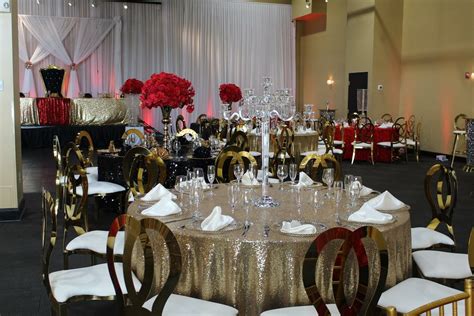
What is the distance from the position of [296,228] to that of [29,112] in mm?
11584

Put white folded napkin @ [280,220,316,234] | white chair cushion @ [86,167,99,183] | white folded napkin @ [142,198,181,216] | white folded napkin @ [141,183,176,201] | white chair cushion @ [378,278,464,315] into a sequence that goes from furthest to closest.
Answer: white chair cushion @ [86,167,99,183], white folded napkin @ [141,183,176,201], white folded napkin @ [142,198,181,216], white folded napkin @ [280,220,316,234], white chair cushion @ [378,278,464,315]

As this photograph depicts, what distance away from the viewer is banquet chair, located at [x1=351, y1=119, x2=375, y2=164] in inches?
432

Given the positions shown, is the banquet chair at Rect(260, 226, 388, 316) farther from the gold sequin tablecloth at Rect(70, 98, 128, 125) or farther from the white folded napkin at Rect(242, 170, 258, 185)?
the gold sequin tablecloth at Rect(70, 98, 128, 125)

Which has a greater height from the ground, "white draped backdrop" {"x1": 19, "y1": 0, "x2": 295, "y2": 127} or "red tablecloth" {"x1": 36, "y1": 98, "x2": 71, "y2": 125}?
"white draped backdrop" {"x1": 19, "y1": 0, "x2": 295, "y2": 127}

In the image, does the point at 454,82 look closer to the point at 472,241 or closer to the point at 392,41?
the point at 392,41

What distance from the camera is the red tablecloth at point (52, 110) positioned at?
1288cm

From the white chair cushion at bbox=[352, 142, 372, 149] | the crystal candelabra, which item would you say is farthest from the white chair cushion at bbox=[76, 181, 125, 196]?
the white chair cushion at bbox=[352, 142, 372, 149]

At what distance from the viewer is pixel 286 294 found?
253 cm

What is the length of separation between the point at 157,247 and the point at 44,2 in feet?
46.5

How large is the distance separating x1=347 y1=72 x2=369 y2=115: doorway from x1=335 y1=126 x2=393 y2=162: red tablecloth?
2.56 metres

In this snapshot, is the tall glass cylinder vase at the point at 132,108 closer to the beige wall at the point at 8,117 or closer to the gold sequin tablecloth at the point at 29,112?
the gold sequin tablecloth at the point at 29,112

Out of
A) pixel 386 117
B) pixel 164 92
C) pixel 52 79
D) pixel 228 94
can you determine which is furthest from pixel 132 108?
pixel 164 92

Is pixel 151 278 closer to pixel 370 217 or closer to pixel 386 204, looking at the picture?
pixel 370 217

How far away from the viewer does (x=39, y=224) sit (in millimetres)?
5672
